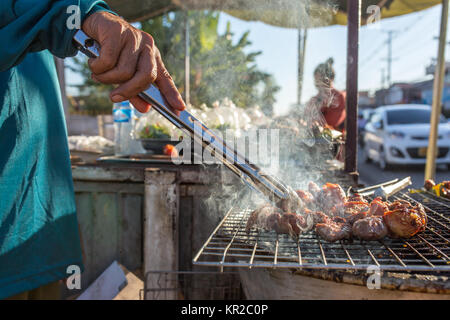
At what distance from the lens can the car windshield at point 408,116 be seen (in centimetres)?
1116

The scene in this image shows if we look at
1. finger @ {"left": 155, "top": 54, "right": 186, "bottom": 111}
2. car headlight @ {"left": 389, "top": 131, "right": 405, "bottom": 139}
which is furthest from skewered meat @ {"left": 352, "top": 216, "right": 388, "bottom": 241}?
car headlight @ {"left": 389, "top": 131, "right": 405, "bottom": 139}

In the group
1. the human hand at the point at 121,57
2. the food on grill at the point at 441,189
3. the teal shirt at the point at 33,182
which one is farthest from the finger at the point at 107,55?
the food on grill at the point at 441,189

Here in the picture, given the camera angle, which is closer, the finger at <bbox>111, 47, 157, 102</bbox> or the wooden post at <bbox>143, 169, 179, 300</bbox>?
the finger at <bbox>111, 47, 157, 102</bbox>

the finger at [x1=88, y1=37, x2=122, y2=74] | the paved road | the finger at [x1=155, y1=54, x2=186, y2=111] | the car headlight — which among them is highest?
the finger at [x1=88, y1=37, x2=122, y2=74]

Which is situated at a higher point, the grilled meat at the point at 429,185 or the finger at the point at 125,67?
the finger at the point at 125,67

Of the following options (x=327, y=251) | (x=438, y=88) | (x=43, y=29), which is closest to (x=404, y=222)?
(x=327, y=251)

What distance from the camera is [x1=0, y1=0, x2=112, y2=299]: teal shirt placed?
187 centimetres

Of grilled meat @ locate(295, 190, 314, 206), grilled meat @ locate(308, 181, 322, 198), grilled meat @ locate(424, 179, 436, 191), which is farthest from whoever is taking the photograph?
grilled meat @ locate(424, 179, 436, 191)

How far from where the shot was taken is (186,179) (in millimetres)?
2955

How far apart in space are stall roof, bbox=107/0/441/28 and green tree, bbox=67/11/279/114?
50cm

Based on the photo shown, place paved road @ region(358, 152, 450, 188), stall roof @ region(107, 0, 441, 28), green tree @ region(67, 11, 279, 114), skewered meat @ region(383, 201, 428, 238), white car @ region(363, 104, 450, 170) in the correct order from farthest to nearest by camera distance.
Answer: white car @ region(363, 104, 450, 170) < paved road @ region(358, 152, 450, 188) < green tree @ region(67, 11, 279, 114) < stall roof @ region(107, 0, 441, 28) < skewered meat @ region(383, 201, 428, 238)

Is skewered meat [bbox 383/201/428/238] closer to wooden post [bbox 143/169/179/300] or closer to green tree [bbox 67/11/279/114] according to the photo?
wooden post [bbox 143/169/179/300]

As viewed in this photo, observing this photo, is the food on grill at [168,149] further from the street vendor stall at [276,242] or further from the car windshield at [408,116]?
the car windshield at [408,116]

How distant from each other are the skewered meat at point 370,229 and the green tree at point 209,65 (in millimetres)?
3771
